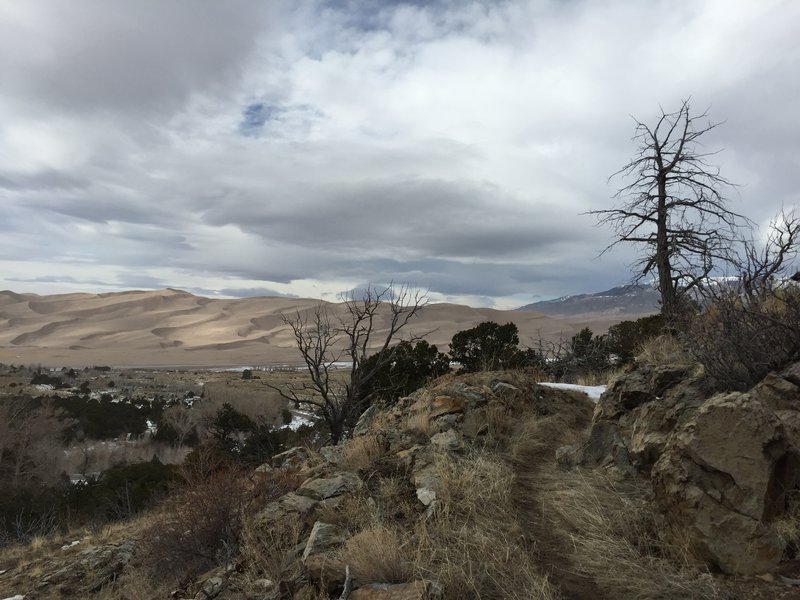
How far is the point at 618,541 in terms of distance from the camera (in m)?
4.05

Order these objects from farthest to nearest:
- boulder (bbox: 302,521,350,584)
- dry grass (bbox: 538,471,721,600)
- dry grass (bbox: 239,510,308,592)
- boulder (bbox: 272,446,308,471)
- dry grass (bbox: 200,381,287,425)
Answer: dry grass (bbox: 200,381,287,425) → boulder (bbox: 272,446,308,471) → dry grass (bbox: 239,510,308,592) → boulder (bbox: 302,521,350,584) → dry grass (bbox: 538,471,721,600)

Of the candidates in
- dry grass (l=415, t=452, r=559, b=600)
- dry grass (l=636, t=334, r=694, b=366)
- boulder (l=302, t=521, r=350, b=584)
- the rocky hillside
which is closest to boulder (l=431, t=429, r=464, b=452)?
the rocky hillside

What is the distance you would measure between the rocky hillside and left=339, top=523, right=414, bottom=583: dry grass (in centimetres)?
1

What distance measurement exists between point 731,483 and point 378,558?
8.58 ft

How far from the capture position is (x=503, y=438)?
7.55 meters

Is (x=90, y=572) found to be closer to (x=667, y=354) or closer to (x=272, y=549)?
(x=272, y=549)

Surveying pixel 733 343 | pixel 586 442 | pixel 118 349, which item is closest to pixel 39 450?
pixel 586 442

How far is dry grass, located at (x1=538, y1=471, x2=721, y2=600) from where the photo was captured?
332 centimetres

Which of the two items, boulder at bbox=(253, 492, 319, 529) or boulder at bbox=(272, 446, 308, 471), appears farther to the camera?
boulder at bbox=(272, 446, 308, 471)

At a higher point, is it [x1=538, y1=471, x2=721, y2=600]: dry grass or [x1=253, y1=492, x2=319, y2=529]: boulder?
[x1=538, y1=471, x2=721, y2=600]: dry grass

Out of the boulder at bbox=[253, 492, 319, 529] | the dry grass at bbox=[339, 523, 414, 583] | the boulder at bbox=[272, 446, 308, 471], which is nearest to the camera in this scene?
the dry grass at bbox=[339, 523, 414, 583]

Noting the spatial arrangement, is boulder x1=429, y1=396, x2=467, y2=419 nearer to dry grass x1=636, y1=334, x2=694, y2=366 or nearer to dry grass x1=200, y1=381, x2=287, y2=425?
dry grass x1=636, y1=334, x2=694, y2=366

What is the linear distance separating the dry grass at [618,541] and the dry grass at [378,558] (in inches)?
53.4

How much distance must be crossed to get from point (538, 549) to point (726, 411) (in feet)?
6.17
